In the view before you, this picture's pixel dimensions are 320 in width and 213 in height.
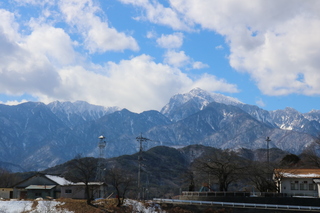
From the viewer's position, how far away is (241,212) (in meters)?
57.0

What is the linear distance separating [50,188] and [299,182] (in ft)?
158

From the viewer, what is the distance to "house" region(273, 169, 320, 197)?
69.3m

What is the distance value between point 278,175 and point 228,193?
13.1 m

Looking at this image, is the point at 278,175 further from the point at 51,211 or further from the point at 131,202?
the point at 51,211

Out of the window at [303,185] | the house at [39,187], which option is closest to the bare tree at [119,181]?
the house at [39,187]

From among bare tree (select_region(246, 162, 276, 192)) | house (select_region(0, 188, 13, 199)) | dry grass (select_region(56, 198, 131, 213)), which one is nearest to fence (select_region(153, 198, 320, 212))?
dry grass (select_region(56, 198, 131, 213))

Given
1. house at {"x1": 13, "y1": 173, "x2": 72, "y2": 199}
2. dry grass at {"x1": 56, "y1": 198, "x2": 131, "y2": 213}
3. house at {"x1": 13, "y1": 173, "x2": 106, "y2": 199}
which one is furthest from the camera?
house at {"x1": 13, "y1": 173, "x2": 72, "y2": 199}

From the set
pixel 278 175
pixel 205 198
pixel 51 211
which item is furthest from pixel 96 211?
pixel 278 175

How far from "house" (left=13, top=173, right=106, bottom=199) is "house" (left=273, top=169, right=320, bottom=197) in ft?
112

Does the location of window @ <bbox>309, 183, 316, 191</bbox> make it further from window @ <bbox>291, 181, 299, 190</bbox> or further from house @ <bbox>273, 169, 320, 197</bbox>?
window @ <bbox>291, 181, 299, 190</bbox>

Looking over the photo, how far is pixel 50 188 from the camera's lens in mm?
78188

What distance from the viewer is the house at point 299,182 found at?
6934 cm

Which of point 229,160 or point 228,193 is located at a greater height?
point 229,160

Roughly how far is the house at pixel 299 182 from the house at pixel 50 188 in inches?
1347
